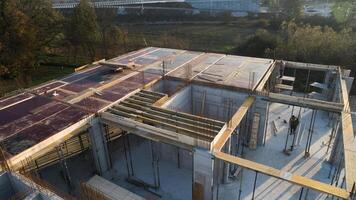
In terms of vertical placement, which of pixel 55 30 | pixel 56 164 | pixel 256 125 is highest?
pixel 55 30

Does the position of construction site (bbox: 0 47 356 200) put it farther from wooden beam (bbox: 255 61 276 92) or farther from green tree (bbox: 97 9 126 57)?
green tree (bbox: 97 9 126 57)

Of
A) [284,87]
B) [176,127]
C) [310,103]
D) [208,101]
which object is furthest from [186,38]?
[176,127]

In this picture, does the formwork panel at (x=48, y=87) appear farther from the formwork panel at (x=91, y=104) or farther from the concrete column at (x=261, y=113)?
the concrete column at (x=261, y=113)

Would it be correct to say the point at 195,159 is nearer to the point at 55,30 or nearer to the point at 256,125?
the point at 256,125

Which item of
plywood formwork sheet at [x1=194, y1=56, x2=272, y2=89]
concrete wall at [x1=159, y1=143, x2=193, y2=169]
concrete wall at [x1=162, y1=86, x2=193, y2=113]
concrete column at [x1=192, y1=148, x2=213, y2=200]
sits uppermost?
plywood formwork sheet at [x1=194, y1=56, x2=272, y2=89]

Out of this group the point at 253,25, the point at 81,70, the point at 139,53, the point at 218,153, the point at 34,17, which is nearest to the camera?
the point at 218,153

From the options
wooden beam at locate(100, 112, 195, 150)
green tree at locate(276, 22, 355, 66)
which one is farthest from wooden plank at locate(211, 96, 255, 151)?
green tree at locate(276, 22, 355, 66)

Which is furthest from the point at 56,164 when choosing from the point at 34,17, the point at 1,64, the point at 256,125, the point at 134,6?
the point at 134,6
